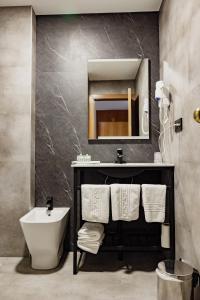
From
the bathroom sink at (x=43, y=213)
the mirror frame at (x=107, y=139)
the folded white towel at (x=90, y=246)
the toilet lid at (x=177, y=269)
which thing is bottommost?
the folded white towel at (x=90, y=246)

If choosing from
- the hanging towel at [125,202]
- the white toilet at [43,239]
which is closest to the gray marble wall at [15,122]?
the white toilet at [43,239]

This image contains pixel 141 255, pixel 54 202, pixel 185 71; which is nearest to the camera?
pixel 185 71

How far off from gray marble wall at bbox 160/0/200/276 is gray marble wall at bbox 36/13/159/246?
0.40 metres

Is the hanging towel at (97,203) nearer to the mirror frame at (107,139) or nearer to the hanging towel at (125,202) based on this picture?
the hanging towel at (125,202)

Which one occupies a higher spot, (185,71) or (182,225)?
(185,71)

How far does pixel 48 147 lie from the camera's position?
2434 mm

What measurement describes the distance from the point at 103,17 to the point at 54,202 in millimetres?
1938

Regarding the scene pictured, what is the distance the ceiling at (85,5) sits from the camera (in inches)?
89.5

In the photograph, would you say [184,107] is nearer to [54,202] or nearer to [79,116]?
[79,116]

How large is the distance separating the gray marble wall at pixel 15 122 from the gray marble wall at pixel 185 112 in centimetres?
129

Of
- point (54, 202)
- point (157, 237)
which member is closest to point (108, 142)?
point (54, 202)

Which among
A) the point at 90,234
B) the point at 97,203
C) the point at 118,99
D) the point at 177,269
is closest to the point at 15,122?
the point at 118,99

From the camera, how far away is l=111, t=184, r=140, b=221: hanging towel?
1848 mm

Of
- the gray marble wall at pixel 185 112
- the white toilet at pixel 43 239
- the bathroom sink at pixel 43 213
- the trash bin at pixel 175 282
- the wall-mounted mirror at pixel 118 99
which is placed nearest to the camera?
the trash bin at pixel 175 282
